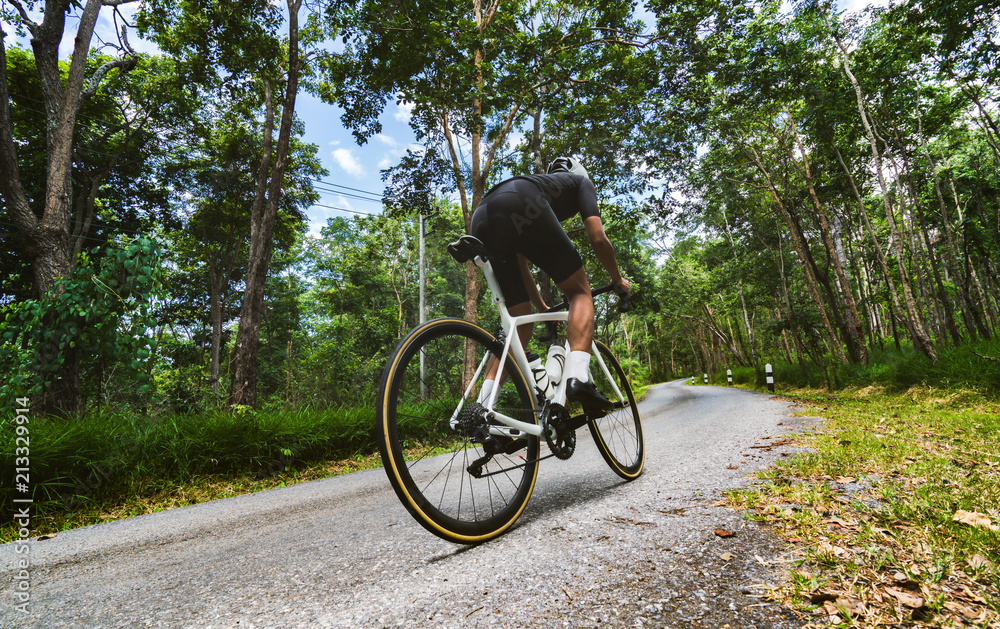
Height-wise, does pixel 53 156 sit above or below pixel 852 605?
above

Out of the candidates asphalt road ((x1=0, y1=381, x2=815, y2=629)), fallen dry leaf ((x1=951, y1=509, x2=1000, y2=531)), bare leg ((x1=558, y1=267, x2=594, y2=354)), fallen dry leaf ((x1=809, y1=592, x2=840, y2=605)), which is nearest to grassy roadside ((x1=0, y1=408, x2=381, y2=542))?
asphalt road ((x1=0, y1=381, x2=815, y2=629))

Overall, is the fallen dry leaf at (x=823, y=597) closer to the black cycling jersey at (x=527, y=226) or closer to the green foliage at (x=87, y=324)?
the black cycling jersey at (x=527, y=226)

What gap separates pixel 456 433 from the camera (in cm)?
187

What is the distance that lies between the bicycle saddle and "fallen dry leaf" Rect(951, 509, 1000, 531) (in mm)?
1933

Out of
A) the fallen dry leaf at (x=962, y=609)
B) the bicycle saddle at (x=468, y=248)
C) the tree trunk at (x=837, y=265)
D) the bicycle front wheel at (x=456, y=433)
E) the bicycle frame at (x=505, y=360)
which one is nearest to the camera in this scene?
the fallen dry leaf at (x=962, y=609)

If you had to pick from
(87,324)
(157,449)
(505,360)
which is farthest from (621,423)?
(87,324)

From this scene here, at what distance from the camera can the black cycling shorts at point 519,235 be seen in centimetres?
196

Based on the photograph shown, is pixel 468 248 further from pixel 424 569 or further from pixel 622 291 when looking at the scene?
pixel 424 569

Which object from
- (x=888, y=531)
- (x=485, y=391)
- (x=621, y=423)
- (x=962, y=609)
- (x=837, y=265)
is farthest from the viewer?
(x=837, y=265)

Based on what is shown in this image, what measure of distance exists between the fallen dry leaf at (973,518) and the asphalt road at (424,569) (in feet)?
1.88

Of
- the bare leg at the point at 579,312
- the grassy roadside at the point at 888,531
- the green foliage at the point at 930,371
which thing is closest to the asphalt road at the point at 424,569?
the grassy roadside at the point at 888,531

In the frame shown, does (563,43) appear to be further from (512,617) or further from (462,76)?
(512,617)

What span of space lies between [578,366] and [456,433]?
71cm

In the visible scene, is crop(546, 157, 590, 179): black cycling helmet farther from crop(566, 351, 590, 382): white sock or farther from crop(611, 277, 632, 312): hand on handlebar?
crop(566, 351, 590, 382): white sock
